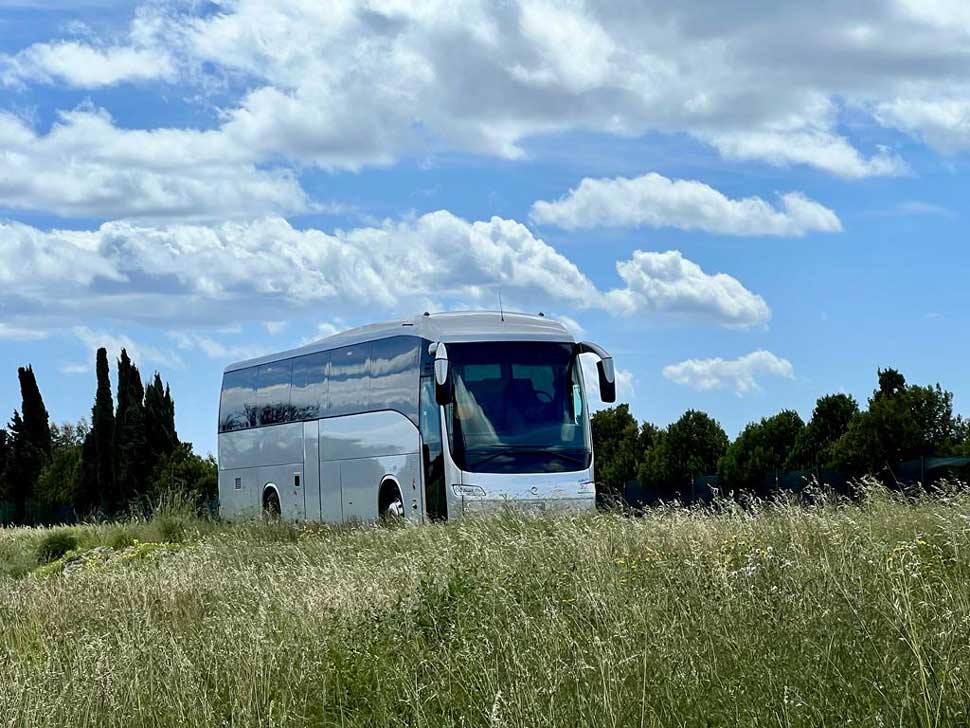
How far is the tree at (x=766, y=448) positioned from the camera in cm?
3344

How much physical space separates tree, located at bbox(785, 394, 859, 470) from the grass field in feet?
62.6

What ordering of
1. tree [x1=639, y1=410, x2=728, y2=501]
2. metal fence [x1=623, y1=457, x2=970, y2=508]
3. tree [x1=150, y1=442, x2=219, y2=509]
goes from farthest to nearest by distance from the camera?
tree [x1=150, y1=442, x2=219, y2=509] < tree [x1=639, y1=410, x2=728, y2=501] < metal fence [x1=623, y1=457, x2=970, y2=508]

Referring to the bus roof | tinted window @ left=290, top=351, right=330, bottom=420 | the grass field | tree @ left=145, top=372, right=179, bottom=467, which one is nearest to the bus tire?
the bus roof

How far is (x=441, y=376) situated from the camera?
2027 centimetres

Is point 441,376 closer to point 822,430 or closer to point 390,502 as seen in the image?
point 390,502

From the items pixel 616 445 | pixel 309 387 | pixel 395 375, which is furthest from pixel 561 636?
pixel 616 445

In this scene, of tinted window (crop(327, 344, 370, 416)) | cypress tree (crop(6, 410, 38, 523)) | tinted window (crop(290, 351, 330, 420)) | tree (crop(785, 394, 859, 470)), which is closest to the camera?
tinted window (crop(327, 344, 370, 416))

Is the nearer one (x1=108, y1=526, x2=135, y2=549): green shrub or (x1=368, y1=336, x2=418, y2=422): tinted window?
(x1=368, y1=336, x2=418, y2=422): tinted window

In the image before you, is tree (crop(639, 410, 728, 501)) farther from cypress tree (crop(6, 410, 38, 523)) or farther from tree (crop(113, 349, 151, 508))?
cypress tree (crop(6, 410, 38, 523))

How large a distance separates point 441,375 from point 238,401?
11.3 m

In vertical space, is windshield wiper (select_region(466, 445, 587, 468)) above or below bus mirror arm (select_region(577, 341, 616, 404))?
below

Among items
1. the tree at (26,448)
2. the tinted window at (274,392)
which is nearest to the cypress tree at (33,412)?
the tree at (26,448)

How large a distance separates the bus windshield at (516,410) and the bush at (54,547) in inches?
372

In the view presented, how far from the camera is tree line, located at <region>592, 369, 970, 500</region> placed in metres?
29.8
